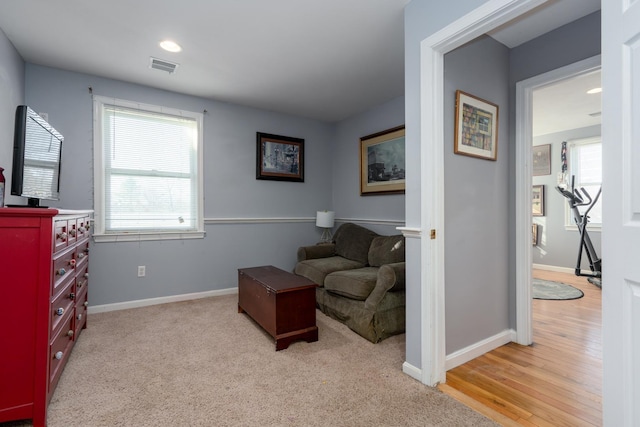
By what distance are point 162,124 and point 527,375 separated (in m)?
4.03

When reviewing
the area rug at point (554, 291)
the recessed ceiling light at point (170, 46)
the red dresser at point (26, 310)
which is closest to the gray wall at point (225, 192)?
the recessed ceiling light at point (170, 46)

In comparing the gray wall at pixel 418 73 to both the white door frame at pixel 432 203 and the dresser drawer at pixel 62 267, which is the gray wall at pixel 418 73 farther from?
the dresser drawer at pixel 62 267

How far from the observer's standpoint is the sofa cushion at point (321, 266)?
124 inches

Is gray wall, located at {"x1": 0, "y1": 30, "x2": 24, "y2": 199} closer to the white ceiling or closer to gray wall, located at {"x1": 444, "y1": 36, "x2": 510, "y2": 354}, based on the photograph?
the white ceiling

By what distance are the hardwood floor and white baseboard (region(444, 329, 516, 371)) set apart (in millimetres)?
31

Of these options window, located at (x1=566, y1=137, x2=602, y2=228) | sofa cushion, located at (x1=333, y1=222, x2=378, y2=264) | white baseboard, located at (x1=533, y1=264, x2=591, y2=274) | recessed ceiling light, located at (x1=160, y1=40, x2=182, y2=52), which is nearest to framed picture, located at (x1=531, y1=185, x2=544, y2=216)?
window, located at (x1=566, y1=137, x2=602, y2=228)

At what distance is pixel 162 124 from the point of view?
3443mm

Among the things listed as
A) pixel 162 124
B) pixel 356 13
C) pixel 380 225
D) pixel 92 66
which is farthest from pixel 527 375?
pixel 92 66

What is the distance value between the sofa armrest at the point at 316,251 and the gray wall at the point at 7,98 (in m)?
2.66

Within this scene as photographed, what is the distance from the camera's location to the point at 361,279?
8.66 feet

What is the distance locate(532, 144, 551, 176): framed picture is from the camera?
5418 millimetres

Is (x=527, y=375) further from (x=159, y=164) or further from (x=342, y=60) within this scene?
(x=159, y=164)

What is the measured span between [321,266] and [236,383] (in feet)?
5.31

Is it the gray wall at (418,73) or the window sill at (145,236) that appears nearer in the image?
the gray wall at (418,73)
